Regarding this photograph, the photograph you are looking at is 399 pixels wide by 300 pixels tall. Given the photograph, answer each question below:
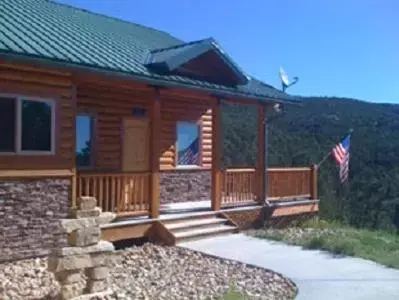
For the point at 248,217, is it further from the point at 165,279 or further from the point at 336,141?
the point at 336,141

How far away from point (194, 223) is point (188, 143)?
474cm

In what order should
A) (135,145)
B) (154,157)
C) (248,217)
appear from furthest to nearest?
(135,145)
(248,217)
(154,157)

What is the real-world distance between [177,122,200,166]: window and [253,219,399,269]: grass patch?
3.78 m

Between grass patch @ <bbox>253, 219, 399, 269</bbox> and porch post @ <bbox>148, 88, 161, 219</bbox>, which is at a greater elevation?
porch post @ <bbox>148, 88, 161, 219</bbox>

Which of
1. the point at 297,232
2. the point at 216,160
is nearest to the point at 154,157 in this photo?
the point at 216,160

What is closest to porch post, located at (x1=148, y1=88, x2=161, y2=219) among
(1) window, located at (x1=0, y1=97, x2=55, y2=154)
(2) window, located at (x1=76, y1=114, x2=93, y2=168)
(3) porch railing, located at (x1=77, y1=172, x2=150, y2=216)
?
(3) porch railing, located at (x1=77, y1=172, x2=150, y2=216)

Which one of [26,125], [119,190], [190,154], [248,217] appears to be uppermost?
[26,125]

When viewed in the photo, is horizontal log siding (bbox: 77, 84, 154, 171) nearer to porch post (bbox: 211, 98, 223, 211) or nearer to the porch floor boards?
porch post (bbox: 211, 98, 223, 211)

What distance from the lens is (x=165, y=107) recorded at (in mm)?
17391

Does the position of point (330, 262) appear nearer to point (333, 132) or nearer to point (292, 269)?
point (292, 269)

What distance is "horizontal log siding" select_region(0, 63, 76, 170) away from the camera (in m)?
11.0

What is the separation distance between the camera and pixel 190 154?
731 inches

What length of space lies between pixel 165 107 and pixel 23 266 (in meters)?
7.71

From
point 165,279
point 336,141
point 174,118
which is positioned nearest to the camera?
point 165,279
